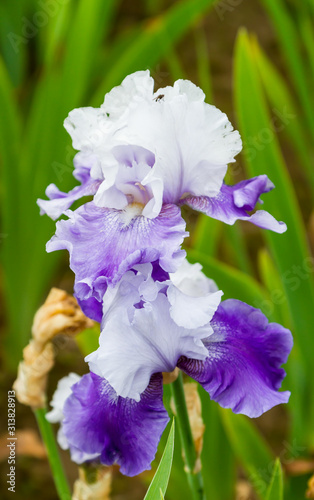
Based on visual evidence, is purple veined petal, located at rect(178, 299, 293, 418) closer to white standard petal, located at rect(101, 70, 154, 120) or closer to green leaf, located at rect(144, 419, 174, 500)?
green leaf, located at rect(144, 419, 174, 500)

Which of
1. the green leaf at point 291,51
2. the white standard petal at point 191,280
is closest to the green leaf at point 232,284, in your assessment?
the white standard petal at point 191,280

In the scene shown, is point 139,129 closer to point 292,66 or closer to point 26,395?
point 26,395

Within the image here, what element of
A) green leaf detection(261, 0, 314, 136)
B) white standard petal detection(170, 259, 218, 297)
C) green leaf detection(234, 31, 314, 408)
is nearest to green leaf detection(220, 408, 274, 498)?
green leaf detection(234, 31, 314, 408)

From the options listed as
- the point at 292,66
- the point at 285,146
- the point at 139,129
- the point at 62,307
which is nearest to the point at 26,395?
the point at 62,307

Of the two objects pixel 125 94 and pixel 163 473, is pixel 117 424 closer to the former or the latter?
pixel 163 473

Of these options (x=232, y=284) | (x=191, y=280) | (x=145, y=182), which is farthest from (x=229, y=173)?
(x=145, y=182)
